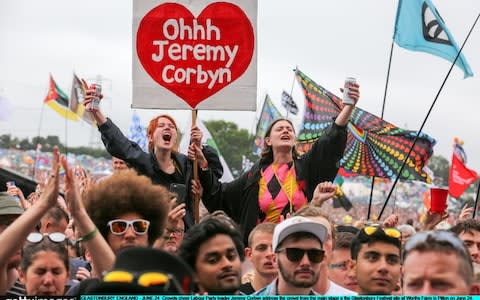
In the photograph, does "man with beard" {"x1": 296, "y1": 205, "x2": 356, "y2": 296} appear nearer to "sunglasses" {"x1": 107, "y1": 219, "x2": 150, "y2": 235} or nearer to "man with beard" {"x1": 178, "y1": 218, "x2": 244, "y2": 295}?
"man with beard" {"x1": 178, "y1": 218, "x2": 244, "y2": 295}

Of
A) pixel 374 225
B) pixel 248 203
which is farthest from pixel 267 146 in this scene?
pixel 374 225

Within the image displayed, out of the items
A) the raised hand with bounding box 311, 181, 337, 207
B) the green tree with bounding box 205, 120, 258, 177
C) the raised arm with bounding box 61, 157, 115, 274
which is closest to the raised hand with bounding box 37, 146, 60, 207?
the raised arm with bounding box 61, 157, 115, 274

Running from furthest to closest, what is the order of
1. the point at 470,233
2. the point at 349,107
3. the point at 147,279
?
the point at 470,233 < the point at 349,107 < the point at 147,279

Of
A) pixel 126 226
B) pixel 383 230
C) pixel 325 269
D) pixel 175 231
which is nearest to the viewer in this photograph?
pixel 126 226

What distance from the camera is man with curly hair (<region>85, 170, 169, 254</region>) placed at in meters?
5.95

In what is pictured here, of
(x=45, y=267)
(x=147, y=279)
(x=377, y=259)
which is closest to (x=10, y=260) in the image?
(x=45, y=267)

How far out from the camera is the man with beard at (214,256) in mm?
5430

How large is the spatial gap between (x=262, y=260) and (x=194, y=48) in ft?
7.24

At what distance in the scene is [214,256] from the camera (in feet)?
18.1

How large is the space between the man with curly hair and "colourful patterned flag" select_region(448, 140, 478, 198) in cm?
1014

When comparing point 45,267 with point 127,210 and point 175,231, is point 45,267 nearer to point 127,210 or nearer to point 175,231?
point 127,210

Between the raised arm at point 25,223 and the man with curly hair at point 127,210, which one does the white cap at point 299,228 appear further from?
the raised arm at point 25,223

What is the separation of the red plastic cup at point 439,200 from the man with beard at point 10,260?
119 inches

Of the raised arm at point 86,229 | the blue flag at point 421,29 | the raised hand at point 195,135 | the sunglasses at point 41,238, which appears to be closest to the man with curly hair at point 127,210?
the sunglasses at point 41,238
